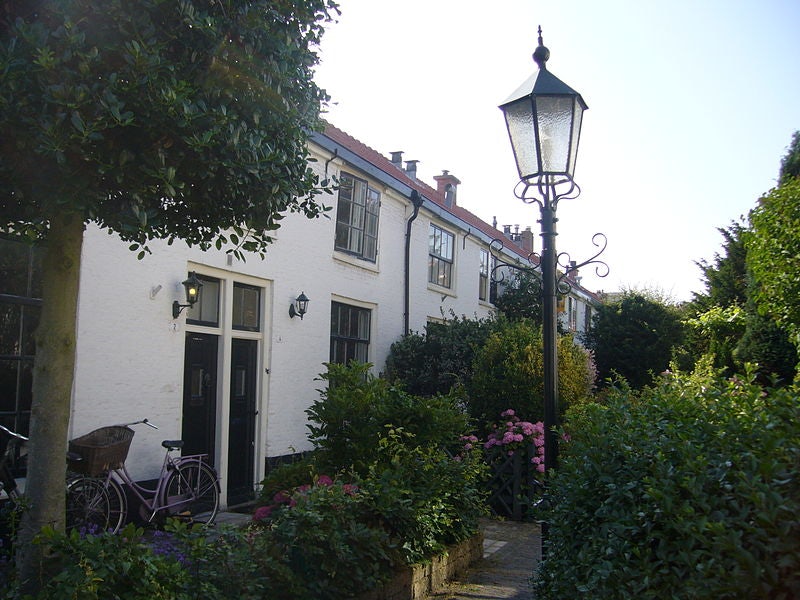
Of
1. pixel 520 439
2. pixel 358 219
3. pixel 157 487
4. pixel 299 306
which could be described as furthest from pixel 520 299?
pixel 157 487

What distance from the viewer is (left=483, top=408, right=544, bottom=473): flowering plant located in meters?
9.59

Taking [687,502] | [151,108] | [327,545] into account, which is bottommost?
[327,545]

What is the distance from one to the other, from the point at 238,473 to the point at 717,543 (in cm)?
821

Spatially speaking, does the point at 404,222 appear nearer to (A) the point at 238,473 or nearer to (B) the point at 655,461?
(A) the point at 238,473

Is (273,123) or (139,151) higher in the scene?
(273,123)

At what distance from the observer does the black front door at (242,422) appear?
962 cm

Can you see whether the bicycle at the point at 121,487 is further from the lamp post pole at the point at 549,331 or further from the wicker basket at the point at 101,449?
the lamp post pole at the point at 549,331

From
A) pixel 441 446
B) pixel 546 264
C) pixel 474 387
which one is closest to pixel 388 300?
pixel 474 387

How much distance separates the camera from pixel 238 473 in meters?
9.74

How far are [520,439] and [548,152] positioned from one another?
17.1 ft

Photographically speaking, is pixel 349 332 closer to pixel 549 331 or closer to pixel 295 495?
pixel 549 331

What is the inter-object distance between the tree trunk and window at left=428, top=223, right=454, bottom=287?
12.1 meters

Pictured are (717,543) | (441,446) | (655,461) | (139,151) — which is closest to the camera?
(717,543)

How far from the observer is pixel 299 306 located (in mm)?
10711
